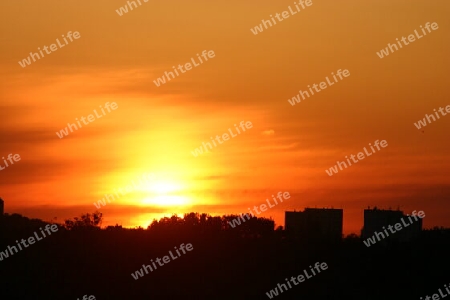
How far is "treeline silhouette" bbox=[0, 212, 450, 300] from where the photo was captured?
59781 millimetres

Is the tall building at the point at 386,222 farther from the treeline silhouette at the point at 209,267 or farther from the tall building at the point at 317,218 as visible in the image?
the treeline silhouette at the point at 209,267

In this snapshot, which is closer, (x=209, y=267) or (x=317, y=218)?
(x=209, y=267)

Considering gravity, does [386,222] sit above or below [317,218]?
below

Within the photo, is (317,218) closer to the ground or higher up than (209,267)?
higher up

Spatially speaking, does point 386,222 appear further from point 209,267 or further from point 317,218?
point 209,267

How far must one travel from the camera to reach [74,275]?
60.9 meters

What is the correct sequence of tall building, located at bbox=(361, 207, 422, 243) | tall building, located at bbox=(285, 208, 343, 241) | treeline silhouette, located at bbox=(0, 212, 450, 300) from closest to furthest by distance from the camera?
treeline silhouette, located at bbox=(0, 212, 450, 300) < tall building, located at bbox=(361, 207, 422, 243) < tall building, located at bbox=(285, 208, 343, 241)

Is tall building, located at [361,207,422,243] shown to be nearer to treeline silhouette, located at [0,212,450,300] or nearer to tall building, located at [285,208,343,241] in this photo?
tall building, located at [285,208,343,241]

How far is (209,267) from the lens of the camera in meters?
66.2

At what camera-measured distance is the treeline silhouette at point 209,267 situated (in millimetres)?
59781

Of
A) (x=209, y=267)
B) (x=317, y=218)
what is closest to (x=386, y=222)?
(x=317, y=218)

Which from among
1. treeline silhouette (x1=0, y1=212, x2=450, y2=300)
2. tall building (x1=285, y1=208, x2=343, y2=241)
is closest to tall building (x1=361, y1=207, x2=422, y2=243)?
tall building (x1=285, y1=208, x2=343, y2=241)

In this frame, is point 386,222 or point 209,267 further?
point 386,222

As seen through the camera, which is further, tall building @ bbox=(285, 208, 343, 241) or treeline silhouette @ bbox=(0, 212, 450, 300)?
tall building @ bbox=(285, 208, 343, 241)
